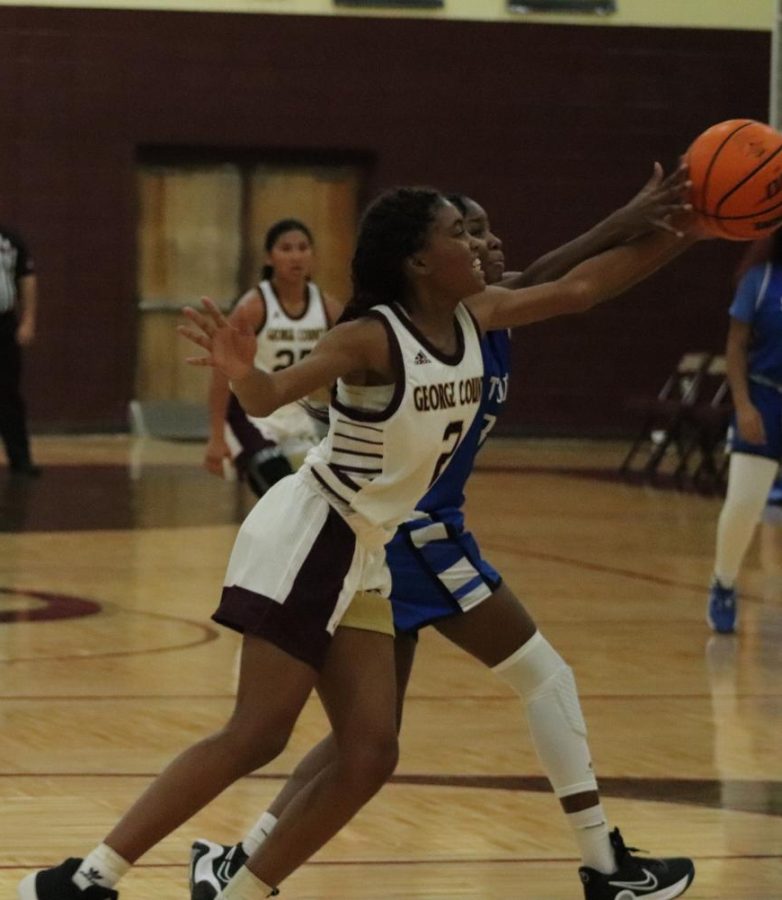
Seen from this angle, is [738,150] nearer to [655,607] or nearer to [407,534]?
[407,534]

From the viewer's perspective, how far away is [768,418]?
25.9 feet

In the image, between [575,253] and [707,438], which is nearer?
[575,253]

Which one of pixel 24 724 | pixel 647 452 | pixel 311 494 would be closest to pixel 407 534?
pixel 311 494

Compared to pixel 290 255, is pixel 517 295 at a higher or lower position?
higher

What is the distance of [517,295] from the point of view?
13.7 feet

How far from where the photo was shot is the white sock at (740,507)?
316 inches

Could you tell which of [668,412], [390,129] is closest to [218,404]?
[668,412]

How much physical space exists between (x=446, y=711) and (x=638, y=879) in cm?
225

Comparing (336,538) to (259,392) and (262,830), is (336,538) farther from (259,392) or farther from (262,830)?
(262,830)

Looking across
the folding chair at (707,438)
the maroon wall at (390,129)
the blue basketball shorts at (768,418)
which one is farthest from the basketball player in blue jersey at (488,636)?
the maroon wall at (390,129)

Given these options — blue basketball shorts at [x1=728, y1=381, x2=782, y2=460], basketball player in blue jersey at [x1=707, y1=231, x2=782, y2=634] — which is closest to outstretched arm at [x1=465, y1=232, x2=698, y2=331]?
basketball player in blue jersey at [x1=707, y1=231, x2=782, y2=634]

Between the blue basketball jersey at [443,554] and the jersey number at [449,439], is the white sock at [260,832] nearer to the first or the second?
the blue basketball jersey at [443,554]

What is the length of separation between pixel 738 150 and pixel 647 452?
13.4m

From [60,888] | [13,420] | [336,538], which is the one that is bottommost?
[13,420]
